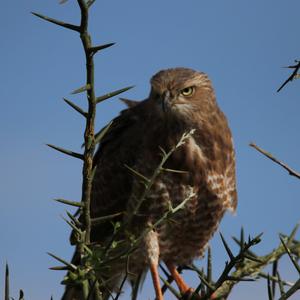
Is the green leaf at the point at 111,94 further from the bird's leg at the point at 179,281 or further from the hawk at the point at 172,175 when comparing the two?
the bird's leg at the point at 179,281

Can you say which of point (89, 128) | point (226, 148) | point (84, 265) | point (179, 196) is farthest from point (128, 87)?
point (226, 148)

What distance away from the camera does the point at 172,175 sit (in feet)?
21.2

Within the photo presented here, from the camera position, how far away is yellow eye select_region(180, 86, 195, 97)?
6.90 m

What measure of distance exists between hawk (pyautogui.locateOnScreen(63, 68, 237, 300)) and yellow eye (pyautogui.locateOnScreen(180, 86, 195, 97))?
1 cm

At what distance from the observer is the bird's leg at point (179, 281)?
6.54m

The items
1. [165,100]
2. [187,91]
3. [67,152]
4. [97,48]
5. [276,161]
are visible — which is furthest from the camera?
[187,91]

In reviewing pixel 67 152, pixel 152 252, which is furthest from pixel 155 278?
pixel 67 152

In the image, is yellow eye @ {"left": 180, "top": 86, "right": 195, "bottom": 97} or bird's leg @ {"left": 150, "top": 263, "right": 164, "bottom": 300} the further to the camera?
yellow eye @ {"left": 180, "top": 86, "right": 195, "bottom": 97}

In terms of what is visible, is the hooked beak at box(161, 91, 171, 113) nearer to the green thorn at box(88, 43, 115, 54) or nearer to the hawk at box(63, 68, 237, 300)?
the hawk at box(63, 68, 237, 300)

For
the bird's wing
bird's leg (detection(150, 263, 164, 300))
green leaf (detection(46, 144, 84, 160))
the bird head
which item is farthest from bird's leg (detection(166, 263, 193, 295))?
green leaf (detection(46, 144, 84, 160))

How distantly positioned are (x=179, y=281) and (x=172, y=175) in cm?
122

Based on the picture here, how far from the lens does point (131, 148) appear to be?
6.94 meters

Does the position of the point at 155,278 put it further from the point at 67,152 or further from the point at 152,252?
the point at 67,152

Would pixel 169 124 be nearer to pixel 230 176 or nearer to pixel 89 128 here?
pixel 230 176
